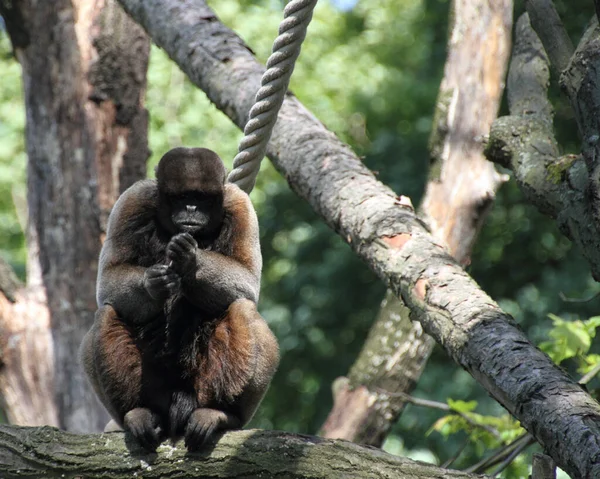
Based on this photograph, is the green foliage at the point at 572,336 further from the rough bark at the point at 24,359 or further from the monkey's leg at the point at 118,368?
the rough bark at the point at 24,359

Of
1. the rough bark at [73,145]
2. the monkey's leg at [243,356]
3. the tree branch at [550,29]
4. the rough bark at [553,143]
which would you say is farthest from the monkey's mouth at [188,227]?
the rough bark at [73,145]

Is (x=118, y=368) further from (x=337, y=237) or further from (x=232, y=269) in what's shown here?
(x=337, y=237)

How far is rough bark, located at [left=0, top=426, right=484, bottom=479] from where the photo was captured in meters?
4.02

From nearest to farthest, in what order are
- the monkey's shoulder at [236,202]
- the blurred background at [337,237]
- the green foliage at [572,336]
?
the monkey's shoulder at [236,202], the green foliage at [572,336], the blurred background at [337,237]

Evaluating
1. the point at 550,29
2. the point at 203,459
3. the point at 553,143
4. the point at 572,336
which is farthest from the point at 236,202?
the point at 572,336

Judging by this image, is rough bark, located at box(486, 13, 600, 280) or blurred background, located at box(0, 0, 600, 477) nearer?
rough bark, located at box(486, 13, 600, 280)

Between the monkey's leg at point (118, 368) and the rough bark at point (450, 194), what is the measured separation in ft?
10.5

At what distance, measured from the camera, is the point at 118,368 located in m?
4.43

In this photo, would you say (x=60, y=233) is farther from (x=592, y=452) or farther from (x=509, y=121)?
(x=592, y=452)

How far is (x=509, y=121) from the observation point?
5.11 meters

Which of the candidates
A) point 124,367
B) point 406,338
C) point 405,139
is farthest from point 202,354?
point 405,139

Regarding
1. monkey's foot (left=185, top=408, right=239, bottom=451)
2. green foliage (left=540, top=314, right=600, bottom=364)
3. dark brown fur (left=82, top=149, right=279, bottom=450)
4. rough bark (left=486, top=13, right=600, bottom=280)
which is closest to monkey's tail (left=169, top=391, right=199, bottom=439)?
dark brown fur (left=82, top=149, right=279, bottom=450)

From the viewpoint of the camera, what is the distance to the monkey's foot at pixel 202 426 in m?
4.22

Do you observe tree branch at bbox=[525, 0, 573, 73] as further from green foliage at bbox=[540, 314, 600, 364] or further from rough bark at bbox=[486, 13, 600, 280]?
green foliage at bbox=[540, 314, 600, 364]
